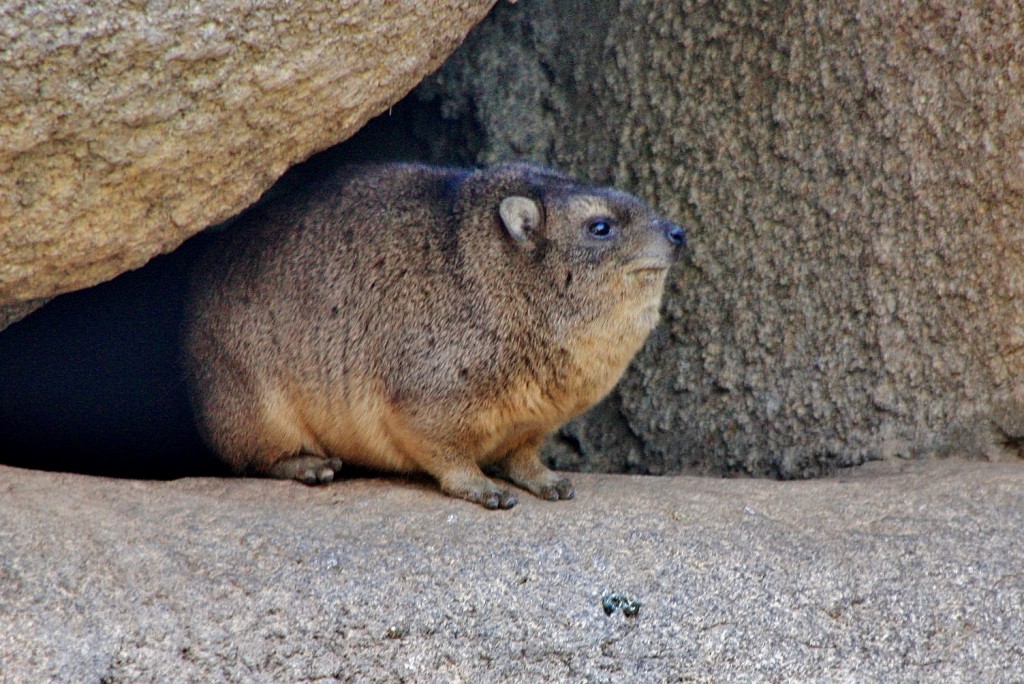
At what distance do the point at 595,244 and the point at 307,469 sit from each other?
154cm

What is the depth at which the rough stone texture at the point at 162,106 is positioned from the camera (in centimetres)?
382

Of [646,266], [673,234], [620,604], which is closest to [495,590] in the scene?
[620,604]

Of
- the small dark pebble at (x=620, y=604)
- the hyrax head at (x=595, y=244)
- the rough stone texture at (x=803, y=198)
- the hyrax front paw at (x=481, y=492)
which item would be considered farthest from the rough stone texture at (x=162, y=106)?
the small dark pebble at (x=620, y=604)

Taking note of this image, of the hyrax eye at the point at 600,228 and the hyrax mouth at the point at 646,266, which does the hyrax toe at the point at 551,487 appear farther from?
the hyrax eye at the point at 600,228

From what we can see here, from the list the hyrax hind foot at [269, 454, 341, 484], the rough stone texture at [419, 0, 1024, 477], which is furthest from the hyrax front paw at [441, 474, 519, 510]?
the rough stone texture at [419, 0, 1024, 477]

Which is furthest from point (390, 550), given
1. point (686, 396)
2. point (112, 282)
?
point (112, 282)

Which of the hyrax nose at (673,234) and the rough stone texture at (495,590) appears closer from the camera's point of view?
the rough stone texture at (495,590)

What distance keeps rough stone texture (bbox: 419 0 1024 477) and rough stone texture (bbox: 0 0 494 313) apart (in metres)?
1.26

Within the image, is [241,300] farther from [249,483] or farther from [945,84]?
[945,84]

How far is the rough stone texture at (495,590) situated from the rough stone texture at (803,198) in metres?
0.99

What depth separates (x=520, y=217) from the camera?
4.97m

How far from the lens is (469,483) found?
481 centimetres

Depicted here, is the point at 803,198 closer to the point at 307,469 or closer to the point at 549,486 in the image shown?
the point at 549,486

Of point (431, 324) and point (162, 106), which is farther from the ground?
point (162, 106)
